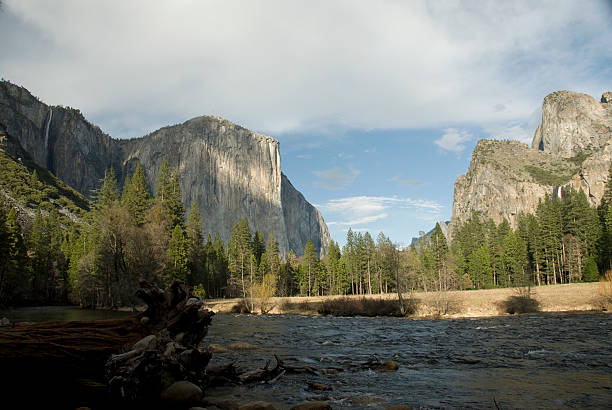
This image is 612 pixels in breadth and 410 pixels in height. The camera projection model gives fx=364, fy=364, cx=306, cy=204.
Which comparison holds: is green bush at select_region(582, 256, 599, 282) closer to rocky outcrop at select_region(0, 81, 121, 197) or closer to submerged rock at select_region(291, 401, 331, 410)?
submerged rock at select_region(291, 401, 331, 410)

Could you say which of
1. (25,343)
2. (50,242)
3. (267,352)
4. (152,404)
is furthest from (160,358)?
(50,242)

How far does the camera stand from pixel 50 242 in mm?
63500

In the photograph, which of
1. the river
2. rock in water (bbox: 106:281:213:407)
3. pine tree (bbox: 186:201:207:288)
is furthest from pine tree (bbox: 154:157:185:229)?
rock in water (bbox: 106:281:213:407)

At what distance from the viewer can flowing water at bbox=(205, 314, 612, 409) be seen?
7926mm

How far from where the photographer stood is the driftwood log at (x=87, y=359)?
222 inches

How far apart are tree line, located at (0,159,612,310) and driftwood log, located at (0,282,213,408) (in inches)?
1171

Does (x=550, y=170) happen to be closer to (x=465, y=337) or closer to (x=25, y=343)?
(x=465, y=337)

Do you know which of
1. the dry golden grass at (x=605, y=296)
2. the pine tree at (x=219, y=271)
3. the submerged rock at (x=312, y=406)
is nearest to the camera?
the submerged rock at (x=312, y=406)

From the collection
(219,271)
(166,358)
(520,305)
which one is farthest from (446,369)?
(219,271)

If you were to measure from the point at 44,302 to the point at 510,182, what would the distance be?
201 metres

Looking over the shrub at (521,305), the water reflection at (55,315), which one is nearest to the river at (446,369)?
the shrub at (521,305)

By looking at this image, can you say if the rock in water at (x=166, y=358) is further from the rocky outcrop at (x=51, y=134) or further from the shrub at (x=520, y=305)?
the rocky outcrop at (x=51, y=134)

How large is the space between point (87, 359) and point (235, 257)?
71.1 meters

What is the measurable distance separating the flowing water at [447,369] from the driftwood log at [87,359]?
1.99 meters
